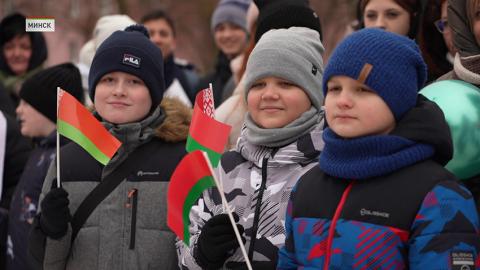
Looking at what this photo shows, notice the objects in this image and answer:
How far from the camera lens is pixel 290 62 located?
3566mm

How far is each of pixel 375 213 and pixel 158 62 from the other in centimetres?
193

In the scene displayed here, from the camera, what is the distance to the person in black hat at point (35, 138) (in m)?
5.02

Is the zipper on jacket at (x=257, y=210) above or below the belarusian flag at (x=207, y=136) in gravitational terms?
below

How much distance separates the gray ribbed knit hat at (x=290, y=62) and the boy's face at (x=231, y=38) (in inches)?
141

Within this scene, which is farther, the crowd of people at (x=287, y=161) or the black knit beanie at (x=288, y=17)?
the black knit beanie at (x=288, y=17)

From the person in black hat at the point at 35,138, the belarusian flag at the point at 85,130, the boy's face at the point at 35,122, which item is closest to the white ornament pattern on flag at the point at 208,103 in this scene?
the belarusian flag at the point at 85,130

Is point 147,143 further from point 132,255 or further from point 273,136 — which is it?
point 273,136

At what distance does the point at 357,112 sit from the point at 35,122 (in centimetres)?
325

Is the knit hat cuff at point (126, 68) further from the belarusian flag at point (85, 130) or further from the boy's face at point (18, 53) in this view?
the boy's face at point (18, 53)

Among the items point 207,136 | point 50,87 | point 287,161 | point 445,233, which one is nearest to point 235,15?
point 50,87

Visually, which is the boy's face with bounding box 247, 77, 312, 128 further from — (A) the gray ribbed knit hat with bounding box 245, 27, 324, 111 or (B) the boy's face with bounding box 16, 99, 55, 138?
(B) the boy's face with bounding box 16, 99, 55, 138

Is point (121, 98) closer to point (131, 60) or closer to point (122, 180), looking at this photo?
point (131, 60)

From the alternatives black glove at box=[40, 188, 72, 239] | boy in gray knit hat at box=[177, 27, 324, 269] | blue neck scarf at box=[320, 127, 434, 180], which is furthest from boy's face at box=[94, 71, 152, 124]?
blue neck scarf at box=[320, 127, 434, 180]

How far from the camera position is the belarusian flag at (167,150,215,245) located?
307cm
